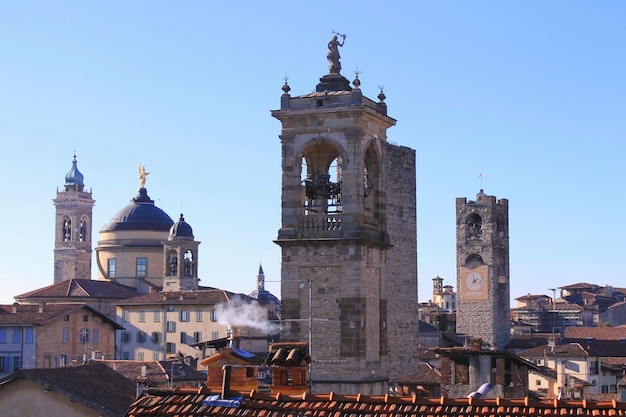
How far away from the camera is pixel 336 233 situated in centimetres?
3791

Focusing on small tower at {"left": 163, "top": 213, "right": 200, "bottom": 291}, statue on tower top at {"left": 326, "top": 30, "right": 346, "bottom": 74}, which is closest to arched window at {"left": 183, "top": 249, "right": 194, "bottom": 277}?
small tower at {"left": 163, "top": 213, "right": 200, "bottom": 291}

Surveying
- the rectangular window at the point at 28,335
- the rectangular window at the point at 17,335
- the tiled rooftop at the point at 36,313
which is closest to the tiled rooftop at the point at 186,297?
the tiled rooftop at the point at 36,313

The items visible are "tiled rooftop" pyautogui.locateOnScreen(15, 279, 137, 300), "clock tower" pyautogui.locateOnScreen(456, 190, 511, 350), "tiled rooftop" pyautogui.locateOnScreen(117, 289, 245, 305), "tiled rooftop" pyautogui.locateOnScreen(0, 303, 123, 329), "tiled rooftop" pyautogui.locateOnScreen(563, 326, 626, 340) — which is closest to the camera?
"tiled rooftop" pyautogui.locateOnScreen(0, 303, 123, 329)

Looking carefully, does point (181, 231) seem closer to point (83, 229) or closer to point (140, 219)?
point (140, 219)

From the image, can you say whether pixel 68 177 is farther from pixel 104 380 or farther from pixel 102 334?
pixel 104 380

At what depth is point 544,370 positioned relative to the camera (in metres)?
76.8

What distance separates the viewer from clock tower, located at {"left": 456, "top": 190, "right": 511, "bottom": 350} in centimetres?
12675

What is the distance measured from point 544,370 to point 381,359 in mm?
39338

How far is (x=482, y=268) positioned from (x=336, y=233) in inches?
3592

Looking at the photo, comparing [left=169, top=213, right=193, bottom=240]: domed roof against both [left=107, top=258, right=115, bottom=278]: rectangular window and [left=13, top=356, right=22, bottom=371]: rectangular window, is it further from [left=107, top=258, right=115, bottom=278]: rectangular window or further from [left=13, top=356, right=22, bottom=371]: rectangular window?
[left=13, top=356, right=22, bottom=371]: rectangular window

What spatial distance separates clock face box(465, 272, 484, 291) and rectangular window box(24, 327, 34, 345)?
49.5 metres

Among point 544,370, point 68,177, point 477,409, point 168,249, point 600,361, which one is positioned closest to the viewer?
point 477,409

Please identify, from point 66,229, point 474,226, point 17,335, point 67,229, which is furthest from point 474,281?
point 66,229

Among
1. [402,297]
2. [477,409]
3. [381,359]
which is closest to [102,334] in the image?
[402,297]
